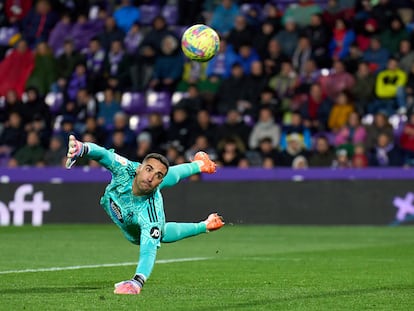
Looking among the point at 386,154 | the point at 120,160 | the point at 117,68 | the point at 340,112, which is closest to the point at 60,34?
the point at 117,68

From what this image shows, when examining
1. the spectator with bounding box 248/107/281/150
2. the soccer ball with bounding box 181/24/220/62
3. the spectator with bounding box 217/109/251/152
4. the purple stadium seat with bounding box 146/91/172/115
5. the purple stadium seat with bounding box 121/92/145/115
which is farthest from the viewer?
the purple stadium seat with bounding box 121/92/145/115

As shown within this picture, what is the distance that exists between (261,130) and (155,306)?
48.9 feet

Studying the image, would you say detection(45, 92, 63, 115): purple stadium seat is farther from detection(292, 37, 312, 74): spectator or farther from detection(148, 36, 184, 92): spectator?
detection(292, 37, 312, 74): spectator

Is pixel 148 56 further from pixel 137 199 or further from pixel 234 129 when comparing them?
pixel 137 199

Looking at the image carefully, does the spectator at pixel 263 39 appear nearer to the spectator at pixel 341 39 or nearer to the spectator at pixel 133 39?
the spectator at pixel 341 39

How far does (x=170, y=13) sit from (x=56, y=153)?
17.6ft

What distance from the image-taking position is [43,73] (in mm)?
26875

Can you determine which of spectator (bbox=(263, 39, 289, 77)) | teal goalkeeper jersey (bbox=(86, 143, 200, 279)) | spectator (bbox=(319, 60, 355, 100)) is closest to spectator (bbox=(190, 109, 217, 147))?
spectator (bbox=(263, 39, 289, 77))

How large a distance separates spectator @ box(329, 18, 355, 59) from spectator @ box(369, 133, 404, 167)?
10.1 feet

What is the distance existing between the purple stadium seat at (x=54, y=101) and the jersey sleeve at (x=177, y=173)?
1596cm

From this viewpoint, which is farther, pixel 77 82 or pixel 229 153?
pixel 77 82

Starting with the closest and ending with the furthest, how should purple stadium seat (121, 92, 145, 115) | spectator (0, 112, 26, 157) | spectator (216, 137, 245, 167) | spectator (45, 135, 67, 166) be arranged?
spectator (216, 137, 245, 167), spectator (45, 135, 67, 166), spectator (0, 112, 26, 157), purple stadium seat (121, 92, 145, 115)

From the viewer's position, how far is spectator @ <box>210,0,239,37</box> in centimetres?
2638

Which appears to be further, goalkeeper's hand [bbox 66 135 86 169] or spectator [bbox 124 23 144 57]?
spectator [bbox 124 23 144 57]
